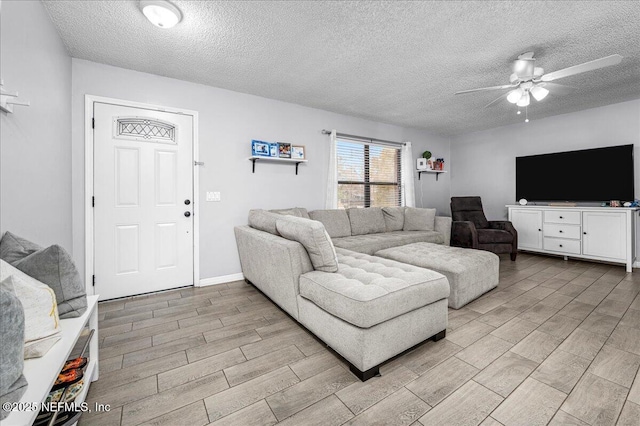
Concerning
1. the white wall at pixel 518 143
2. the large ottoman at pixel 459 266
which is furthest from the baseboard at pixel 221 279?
the white wall at pixel 518 143

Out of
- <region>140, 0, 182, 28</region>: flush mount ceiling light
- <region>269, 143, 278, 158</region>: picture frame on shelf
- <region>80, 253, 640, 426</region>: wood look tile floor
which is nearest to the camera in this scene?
<region>80, 253, 640, 426</region>: wood look tile floor

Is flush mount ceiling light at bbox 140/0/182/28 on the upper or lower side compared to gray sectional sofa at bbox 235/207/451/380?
upper

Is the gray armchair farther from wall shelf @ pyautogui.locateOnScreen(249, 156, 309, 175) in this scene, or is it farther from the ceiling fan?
wall shelf @ pyautogui.locateOnScreen(249, 156, 309, 175)

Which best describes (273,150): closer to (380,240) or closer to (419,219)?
(380,240)

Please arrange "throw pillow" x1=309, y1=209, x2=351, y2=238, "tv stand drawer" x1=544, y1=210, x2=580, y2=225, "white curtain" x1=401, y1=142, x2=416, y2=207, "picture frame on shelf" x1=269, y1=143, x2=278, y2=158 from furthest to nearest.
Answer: "white curtain" x1=401, y1=142, x2=416, y2=207
"tv stand drawer" x1=544, y1=210, x2=580, y2=225
"throw pillow" x1=309, y1=209, x2=351, y2=238
"picture frame on shelf" x1=269, y1=143, x2=278, y2=158

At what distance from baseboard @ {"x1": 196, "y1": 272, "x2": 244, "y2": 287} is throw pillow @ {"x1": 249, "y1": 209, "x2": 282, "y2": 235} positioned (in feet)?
2.68

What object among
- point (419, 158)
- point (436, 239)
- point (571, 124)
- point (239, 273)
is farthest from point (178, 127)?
point (571, 124)

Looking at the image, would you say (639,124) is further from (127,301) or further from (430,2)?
(127,301)

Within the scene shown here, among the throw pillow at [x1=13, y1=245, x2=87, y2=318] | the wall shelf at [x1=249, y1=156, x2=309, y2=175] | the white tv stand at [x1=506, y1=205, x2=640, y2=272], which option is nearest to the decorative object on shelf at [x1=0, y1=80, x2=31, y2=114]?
the throw pillow at [x1=13, y1=245, x2=87, y2=318]

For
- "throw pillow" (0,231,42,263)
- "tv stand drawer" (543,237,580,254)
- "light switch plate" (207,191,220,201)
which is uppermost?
"light switch plate" (207,191,220,201)

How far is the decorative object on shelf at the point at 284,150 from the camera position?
12.4ft

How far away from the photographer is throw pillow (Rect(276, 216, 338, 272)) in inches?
78.7

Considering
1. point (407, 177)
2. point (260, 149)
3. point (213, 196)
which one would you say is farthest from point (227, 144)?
point (407, 177)

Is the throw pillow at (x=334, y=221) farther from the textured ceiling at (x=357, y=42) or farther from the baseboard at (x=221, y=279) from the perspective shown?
the textured ceiling at (x=357, y=42)
